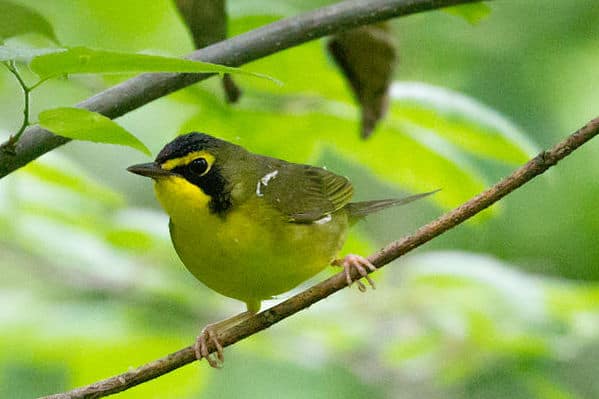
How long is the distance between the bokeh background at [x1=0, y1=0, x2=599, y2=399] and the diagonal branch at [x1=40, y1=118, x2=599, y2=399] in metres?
0.57

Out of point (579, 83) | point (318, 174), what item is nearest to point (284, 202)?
Answer: point (318, 174)

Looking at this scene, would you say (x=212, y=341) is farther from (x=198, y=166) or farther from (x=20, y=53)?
(x=20, y=53)

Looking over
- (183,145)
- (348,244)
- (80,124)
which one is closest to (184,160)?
(183,145)

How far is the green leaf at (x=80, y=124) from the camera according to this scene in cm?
138

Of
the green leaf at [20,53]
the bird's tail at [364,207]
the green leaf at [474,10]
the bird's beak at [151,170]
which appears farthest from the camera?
the bird's tail at [364,207]

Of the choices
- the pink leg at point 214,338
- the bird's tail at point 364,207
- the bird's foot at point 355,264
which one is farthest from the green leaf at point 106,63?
the bird's tail at point 364,207

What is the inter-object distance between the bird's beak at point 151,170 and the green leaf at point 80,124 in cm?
87

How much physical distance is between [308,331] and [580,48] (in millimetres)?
2008

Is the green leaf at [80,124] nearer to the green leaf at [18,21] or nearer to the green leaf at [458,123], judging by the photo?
the green leaf at [18,21]

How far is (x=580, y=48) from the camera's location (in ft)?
14.3

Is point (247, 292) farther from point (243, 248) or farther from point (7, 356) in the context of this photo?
point (7, 356)

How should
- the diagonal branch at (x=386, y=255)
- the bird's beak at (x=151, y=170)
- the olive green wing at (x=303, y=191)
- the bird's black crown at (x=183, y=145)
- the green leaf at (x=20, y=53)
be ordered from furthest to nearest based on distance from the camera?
the olive green wing at (x=303, y=191) < the bird's black crown at (x=183, y=145) < the bird's beak at (x=151, y=170) < the diagonal branch at (x=386, y=255) < the green leaf at (x=20, y=53)

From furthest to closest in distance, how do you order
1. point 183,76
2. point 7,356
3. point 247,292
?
point 7,356 → point 247,292 → point 183,76

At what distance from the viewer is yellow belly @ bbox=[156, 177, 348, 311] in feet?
8.11
